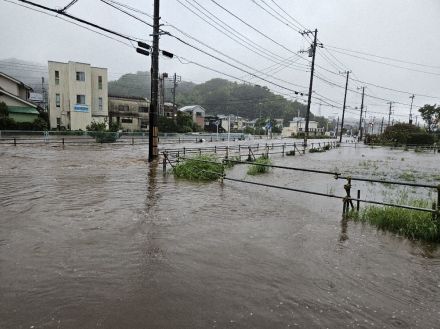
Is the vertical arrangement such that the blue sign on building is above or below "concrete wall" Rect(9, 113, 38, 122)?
above

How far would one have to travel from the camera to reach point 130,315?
155 inches

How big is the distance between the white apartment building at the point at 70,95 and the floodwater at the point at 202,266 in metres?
40.6

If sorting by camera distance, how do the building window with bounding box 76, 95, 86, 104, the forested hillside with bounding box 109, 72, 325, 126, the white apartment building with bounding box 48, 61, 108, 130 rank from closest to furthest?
the white apartment building with bounding box 48, 61, 108, 130, the building window with bounding box 76, 95, 86, 104, the forested hillside with bounding box 109, 72, 325, 126

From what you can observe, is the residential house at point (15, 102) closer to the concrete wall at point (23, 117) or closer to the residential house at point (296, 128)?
the concrete wall at point (23, 117)

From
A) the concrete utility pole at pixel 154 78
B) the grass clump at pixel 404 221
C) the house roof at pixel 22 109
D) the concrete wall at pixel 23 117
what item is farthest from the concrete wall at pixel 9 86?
the grass clump at pixel 404 221

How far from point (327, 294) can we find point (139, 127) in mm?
59504

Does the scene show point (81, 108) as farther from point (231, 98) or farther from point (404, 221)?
point (231, 98)

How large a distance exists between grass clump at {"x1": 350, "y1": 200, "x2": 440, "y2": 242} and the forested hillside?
112 m

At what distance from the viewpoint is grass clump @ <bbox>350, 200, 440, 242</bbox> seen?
6.98m

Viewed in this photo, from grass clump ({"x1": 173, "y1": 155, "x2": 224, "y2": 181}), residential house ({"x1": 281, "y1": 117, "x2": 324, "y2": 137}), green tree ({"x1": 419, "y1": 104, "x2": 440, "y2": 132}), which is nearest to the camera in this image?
grass clump ({"x1": 173, "y1": 155, "x2": 224, "y2": 181})

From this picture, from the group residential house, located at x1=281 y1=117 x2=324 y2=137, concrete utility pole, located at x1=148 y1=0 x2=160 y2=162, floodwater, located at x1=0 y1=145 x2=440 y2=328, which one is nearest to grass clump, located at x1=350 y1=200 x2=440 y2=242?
floodwater, located at x1=0 y1=145 x2=440 y2=328

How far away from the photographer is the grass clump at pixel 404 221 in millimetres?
6980

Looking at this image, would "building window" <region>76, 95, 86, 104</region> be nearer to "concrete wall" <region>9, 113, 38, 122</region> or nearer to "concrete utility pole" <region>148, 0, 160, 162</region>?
"concrete wall" <region>9, 113, 38, 122</region>

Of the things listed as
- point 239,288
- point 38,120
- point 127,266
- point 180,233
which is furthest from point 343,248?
point 38,120
